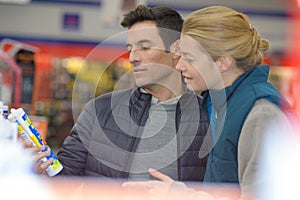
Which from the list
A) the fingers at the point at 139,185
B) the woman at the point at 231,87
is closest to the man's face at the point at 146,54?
the woman at the point at 231,87

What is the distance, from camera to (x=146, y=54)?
7.57 feet

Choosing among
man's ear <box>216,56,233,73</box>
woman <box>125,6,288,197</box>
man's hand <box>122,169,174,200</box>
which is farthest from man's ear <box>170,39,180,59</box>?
man's hand <box>122,169,174,200</box>

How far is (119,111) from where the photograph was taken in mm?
2268

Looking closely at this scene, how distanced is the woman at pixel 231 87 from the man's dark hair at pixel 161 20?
0.40 m

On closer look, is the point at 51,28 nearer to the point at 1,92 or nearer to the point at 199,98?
the point at 1,92

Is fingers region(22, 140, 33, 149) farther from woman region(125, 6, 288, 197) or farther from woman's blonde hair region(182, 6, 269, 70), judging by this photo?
woman's blonde hair region(182, 6, 269, 70)

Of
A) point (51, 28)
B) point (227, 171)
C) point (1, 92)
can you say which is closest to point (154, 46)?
point (227, 171)

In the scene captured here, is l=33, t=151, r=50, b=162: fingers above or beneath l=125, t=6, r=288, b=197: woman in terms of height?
beneath

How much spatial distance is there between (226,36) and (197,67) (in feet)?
0.54

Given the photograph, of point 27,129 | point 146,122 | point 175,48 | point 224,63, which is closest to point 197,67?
point 224,63

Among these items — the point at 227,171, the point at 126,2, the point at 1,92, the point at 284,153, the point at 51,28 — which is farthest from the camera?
the point at 51,28

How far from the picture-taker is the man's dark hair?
2338 millimetres

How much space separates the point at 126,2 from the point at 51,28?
2.94 meters

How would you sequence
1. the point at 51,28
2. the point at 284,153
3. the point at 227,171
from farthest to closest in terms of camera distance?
1. the point at 51,28
2. the point at 227,171
3. the point at 284,153
